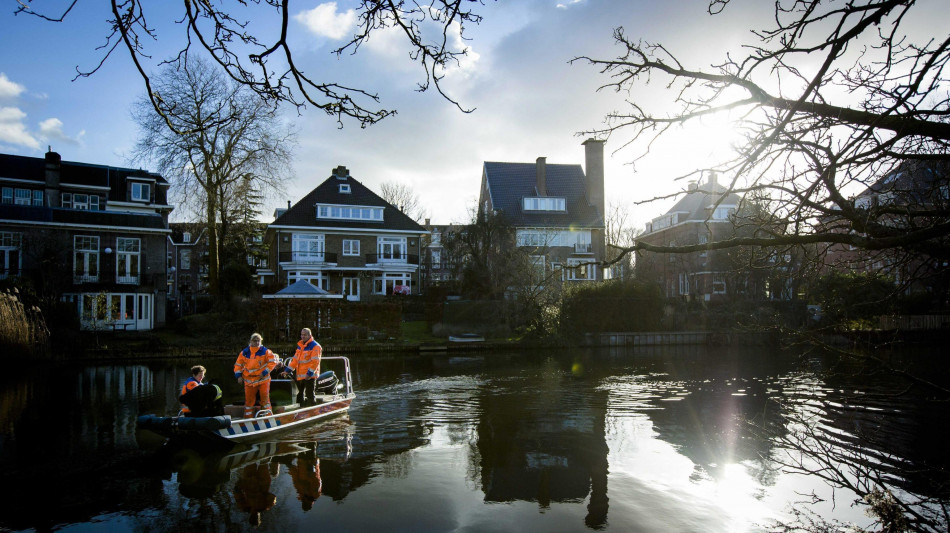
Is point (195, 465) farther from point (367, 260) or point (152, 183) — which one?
point (152, 183)

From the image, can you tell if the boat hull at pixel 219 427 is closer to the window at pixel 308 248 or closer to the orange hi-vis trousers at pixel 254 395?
the orange hi-vis trousers at pixel 254 395

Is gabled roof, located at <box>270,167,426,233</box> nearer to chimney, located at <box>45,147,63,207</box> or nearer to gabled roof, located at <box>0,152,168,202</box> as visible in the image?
gabled roof, located at <box>0,152,168,202</box>

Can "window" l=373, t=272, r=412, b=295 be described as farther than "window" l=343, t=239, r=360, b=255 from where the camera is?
Yes

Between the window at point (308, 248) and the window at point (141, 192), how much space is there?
36.3 feet

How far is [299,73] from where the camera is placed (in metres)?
3.88

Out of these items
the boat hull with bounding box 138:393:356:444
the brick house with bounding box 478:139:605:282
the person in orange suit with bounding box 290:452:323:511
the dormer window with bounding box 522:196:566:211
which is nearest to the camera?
the person in orange suit with bounding box 290:452:323:511

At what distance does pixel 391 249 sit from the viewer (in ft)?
155

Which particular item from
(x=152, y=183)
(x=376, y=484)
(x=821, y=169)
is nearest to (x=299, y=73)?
(x=821, y=169)

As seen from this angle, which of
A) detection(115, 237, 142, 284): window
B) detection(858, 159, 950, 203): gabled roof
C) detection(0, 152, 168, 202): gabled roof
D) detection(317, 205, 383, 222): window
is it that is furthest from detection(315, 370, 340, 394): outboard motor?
detection(0, 152, 168, 202): gabled roof

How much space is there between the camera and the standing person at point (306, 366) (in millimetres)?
13461

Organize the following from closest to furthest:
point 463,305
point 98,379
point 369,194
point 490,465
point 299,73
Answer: point 299,73 → point 490,465 → point 98,379 → point 463,305 → point 369,194

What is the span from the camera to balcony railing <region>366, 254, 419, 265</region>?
46375 mm

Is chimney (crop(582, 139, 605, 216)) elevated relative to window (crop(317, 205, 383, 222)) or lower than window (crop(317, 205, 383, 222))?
elevated

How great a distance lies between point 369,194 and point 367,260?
565cm
